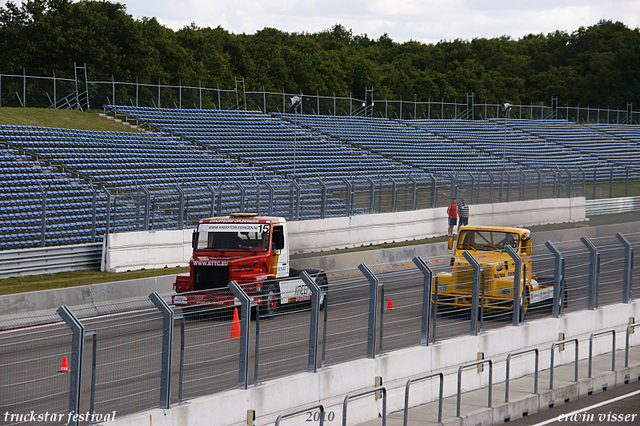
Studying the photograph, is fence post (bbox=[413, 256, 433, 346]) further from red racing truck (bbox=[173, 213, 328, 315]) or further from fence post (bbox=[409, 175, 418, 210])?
fence post (bbox=[409, 175, 418, 210])

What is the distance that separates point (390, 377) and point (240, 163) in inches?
1144

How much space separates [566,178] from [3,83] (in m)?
28.4

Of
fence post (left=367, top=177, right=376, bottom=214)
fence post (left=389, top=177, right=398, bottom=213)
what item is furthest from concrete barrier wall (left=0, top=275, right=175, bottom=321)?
fence post (left=389, top=177, right=398, bottom=213)

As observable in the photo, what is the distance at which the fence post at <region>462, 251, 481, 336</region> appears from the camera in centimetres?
1103

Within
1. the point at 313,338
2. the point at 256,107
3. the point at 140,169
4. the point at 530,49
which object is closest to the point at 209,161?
the point at 140,169

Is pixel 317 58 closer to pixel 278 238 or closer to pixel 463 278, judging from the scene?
pixel 278 238

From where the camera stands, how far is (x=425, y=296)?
403 inches

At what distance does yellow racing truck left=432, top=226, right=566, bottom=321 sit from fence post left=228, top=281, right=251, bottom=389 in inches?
128

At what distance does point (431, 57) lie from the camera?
115 m

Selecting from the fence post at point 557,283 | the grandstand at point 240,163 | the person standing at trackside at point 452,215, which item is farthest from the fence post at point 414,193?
the fence post at point 557,283

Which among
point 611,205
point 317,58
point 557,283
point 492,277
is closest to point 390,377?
point 492,277

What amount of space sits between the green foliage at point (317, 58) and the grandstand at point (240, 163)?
891 centimetres

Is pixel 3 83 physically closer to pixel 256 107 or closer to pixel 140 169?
pixel 140 169

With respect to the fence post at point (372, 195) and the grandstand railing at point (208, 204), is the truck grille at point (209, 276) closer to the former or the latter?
the grandstand railing at point (208, 204)
